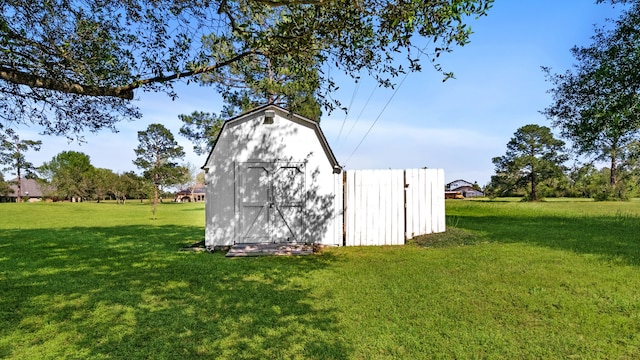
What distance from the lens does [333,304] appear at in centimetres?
512

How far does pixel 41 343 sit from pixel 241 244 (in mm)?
6476

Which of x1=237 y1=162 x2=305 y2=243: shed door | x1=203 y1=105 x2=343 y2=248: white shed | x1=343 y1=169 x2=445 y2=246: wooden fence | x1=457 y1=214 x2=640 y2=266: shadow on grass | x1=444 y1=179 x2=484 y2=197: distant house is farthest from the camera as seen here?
x1=444 y1=179 x2=484 y2=197: distant house

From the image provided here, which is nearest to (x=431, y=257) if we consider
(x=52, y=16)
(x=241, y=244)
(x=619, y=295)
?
(x=619, y=295)

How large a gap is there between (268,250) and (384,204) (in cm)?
406

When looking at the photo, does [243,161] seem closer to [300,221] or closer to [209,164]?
[209,164]

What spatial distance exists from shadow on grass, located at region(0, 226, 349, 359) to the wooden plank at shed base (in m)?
0.50

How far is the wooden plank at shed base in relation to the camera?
30.9 ft

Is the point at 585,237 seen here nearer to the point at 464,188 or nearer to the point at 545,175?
the point at 545,175

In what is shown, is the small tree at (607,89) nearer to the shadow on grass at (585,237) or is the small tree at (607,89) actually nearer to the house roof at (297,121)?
the shadow on grass at (585,237)

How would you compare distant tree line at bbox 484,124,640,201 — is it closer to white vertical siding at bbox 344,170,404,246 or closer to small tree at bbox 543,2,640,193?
small tree at bbox 543,2,640,193

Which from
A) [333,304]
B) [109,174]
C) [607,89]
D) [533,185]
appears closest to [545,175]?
[533,185]

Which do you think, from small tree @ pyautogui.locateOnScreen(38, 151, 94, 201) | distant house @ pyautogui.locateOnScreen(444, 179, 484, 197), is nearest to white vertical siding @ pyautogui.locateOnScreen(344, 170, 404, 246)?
distant house @ pyautogui.locateOnScreen(444, 179, 484, 197)

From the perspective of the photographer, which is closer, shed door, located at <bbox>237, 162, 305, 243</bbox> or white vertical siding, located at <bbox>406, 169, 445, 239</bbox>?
shed door, located at <bbox>237, 162, 305, 243</bbox>

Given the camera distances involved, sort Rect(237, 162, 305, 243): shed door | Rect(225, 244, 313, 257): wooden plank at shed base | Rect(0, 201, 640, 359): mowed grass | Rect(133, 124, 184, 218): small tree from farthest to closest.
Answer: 1. Rect(133, 124, 184, 218): small tree
2. Rect(237, 162, 305, 243): shed door
3. Rect(225, 244, 313, 257): wooden plank at shed base
4. Rect(0, 201, 640, 359): mowed grass
